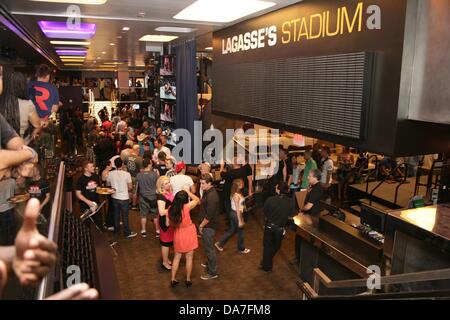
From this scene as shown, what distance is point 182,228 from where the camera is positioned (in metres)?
5.14

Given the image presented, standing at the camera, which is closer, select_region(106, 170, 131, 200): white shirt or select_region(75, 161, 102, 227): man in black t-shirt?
select_region(75, 161, 102, 227): man in black t-shirt

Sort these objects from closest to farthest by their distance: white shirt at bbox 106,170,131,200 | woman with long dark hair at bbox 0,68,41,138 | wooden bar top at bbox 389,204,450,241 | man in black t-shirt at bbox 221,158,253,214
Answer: woman with long dark hair at bbox 0,68,41,138
wooden bar top at bbox 389,204,450,241
white shirt at bbox 106,170,131,200
man in black t-shirt at bbox 221,158,253,214

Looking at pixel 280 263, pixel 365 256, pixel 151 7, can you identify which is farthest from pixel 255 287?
pixel 151 7

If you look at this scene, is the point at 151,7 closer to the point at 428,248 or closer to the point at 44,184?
the point at 44,184

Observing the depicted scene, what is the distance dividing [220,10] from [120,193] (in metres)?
3.67

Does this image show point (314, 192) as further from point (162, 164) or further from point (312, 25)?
point (162, 164)

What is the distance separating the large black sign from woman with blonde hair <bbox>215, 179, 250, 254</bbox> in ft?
4.36

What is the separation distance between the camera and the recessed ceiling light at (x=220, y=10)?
4258 millimetres

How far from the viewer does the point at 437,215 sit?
3848 mm

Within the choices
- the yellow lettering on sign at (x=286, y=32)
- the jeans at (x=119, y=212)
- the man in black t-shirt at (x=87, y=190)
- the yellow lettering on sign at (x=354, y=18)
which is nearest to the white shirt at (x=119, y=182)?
the jeans at (x=119, y=212)

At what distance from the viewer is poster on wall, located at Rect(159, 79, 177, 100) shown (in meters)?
9.65

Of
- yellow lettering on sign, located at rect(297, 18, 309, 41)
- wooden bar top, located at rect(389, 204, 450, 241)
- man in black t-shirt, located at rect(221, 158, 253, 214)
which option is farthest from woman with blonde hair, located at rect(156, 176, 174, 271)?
wooden bar top, located at rect(389, 204, 450, 241)

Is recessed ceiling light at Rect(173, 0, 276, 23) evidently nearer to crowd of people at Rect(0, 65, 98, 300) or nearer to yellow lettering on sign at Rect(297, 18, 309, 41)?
yellow lettering on sign at Rect(297, 18, 309, 41)

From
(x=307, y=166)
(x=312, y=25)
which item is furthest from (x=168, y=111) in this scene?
(x=312, y=25)
